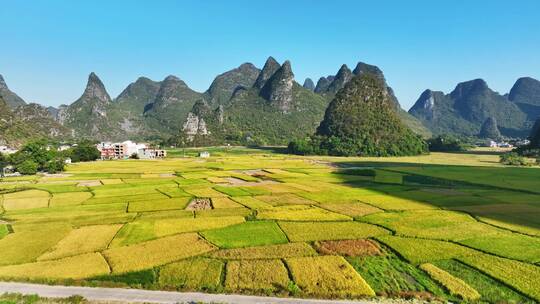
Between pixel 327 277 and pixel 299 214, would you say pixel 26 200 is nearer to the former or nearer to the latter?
pixel 299 214

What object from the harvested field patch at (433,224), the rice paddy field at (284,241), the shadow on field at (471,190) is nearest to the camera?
the rice paddy field at (284,241)

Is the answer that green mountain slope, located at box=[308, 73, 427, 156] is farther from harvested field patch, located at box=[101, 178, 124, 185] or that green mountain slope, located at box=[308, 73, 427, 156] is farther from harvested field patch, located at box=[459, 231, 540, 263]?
harvested field patch, located at box=[459, 231, 540, 263]

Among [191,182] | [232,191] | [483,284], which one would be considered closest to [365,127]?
[191,182]

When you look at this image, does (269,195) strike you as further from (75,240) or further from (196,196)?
(75,240)

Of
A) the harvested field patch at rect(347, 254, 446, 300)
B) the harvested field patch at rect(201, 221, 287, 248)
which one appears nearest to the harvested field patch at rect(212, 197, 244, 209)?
the harvested field patch at rect(201, 221, 287, 248)

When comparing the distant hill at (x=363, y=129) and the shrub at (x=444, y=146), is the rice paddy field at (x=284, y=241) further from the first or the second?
the shrub at (x=444, y=146)

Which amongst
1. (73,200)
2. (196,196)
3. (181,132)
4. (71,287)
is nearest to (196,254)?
(71,287)

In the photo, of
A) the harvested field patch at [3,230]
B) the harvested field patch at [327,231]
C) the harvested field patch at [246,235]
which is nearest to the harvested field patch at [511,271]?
the harvested field patch at [327,231]
